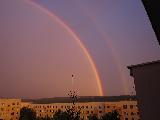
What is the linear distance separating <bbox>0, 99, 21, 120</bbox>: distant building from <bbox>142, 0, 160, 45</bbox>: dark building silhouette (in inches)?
4088

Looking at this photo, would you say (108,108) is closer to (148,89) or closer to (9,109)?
(9,109)

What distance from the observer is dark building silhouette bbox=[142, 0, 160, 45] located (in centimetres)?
232

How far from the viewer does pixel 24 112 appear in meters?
91.6

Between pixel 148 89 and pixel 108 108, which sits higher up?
pixel 148 89

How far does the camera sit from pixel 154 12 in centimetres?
248

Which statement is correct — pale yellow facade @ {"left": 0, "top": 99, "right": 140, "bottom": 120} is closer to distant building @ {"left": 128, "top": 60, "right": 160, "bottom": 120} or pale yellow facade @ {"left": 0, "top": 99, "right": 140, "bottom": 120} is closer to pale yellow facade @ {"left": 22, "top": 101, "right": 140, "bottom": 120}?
pale yellow facade @ {"left": 22, "top": 101, "right": 140, "bottom": 120}

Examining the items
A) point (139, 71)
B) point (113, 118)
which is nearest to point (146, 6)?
point (139, 71)

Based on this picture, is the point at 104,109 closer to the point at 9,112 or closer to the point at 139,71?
the point at 9,112

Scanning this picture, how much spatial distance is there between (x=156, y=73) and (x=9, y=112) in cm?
9370

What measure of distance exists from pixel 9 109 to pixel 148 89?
9285 cm

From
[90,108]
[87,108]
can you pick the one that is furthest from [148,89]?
[87,108]

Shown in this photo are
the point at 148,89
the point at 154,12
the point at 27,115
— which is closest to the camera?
the point at 154,12

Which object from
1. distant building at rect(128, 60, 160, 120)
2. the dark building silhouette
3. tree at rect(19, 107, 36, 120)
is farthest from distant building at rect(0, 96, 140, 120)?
the dark building silhouette

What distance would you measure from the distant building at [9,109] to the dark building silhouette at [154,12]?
104 m
